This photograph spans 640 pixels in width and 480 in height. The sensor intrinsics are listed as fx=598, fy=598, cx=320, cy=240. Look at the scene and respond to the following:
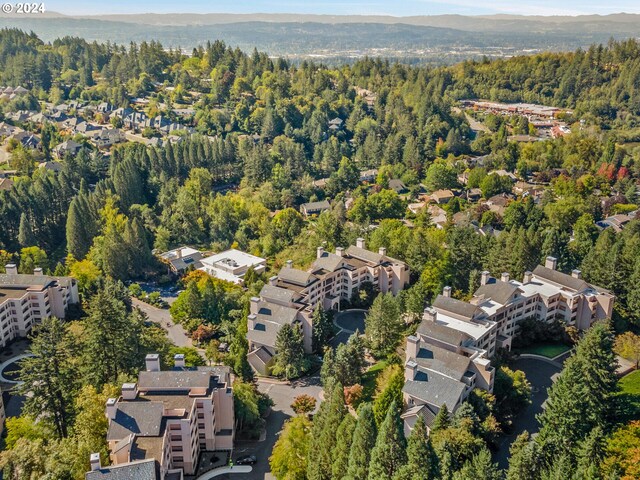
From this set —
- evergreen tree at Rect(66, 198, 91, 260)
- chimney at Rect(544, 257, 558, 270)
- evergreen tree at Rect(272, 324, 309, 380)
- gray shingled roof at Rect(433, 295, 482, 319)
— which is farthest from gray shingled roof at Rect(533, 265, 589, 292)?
evergreen tree at Rect(66, 198, 91, 260)

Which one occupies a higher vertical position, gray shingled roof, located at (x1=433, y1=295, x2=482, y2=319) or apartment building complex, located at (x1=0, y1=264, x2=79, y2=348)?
gray shingled roof, located at (x1=433, y1=295, x2=482, y2=319)

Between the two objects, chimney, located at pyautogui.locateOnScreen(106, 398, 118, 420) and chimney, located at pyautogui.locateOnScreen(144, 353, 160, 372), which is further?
chimney, located at pyautogui.locateOnScreen(144, 353, 160, 372)

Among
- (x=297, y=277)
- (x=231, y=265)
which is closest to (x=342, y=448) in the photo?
(x=297, y=277)

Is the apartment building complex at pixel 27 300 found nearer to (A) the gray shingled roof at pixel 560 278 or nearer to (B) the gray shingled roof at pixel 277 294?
(B) the gray shingled roof at pixel 277 294

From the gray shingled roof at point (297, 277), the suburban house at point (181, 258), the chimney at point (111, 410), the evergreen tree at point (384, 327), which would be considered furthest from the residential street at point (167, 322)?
the chimney at point (111, 410)

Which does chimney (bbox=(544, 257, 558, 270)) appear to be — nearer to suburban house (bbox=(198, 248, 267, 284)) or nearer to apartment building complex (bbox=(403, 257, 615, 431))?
apartment building complex (bbox=(403, 257, 615, 431))
